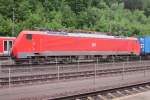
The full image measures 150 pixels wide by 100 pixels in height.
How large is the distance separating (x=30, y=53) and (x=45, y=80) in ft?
43.1

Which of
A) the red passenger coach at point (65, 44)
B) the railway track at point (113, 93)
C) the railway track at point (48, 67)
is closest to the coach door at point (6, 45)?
the red passenger coach at point (65, 44)

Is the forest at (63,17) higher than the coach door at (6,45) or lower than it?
higher

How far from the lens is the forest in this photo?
239 feet

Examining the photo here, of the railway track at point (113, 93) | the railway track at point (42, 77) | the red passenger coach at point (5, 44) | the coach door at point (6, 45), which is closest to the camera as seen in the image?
the railway track at point (113, 93)

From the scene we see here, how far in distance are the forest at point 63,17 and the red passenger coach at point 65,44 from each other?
1177 centimetres

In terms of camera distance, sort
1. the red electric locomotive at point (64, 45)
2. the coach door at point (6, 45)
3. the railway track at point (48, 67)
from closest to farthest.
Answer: the railway track at point (48, 67), the red electric locomotive at point (64, 45), the coach door at point (6, 45)

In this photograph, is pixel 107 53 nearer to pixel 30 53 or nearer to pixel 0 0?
pixel 30 53

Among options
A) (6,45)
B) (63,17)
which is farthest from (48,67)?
(63,17)

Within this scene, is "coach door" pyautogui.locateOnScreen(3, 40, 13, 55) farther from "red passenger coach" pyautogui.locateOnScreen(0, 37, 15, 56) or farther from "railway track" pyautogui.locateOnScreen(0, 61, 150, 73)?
"railway track" pyautogui.locateOnScreen(0, 61, 150, 73)

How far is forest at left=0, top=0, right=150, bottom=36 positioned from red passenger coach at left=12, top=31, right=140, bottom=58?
1177 cm

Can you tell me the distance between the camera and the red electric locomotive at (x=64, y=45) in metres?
37.4

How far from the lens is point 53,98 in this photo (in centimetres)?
1703

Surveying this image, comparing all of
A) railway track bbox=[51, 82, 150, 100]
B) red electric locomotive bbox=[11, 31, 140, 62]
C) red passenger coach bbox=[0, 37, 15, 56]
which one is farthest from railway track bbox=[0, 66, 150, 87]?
red passenger coach bbox=[0, 37, 15, 56]

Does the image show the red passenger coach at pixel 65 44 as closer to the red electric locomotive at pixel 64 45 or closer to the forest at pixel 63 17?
the red electric locomotive at pixel 64 45
